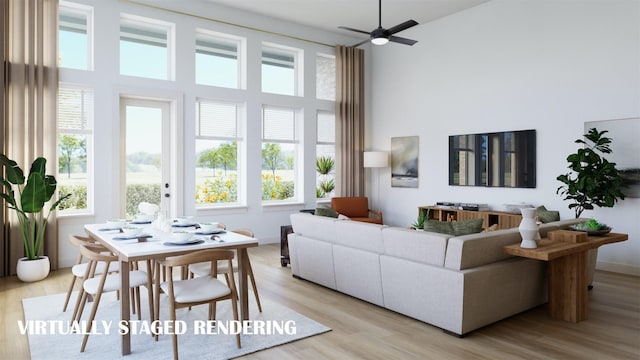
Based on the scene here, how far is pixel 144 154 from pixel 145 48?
5.17ft

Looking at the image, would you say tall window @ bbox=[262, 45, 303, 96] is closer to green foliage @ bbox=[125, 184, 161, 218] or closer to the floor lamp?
the floor lamp

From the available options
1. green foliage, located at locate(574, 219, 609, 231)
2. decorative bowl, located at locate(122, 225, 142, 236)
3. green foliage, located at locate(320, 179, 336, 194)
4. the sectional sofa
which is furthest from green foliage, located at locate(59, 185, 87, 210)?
green foliage, located at locate(574, 219, 609, 231)

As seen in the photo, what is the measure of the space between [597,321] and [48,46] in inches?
264

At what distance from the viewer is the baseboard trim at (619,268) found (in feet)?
17.3

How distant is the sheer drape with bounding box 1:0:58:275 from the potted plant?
0.71 feet

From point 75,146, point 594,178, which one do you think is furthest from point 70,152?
point 594,178

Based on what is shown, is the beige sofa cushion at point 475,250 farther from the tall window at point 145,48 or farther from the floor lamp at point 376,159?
the tall window at point 145,48

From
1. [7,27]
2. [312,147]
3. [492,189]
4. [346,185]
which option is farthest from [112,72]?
[492,189]

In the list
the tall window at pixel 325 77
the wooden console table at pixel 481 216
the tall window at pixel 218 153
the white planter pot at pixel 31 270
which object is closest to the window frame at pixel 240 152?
the tall window at pixel 218 153

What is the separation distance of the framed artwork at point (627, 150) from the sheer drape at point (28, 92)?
7004 millimetres

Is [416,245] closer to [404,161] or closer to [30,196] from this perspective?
[30,196]

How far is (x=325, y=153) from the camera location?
848 centimetres

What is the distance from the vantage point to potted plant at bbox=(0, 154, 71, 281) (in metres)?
4.91

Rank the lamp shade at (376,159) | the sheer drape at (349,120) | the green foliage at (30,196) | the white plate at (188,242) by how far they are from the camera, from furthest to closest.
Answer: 1. the sheer drape at (349,120)
2. the lamp shade at (376,159)
3. the green foliage at (30,196)
4. the white plate at (188,242)
